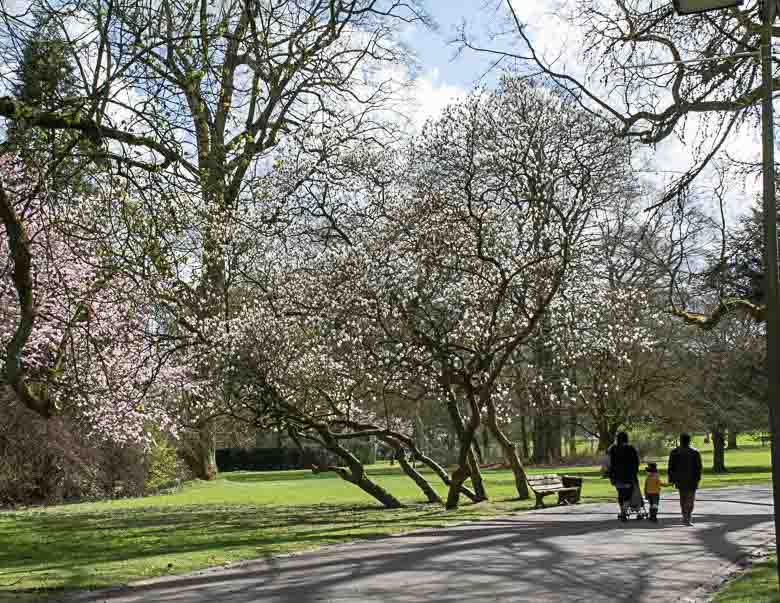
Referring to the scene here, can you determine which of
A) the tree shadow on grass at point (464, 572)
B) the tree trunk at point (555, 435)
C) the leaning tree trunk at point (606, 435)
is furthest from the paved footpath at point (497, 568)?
the tree trunk at point (555, 435)

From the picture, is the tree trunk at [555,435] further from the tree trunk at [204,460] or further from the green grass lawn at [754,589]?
the green grass lawn at [754,589]

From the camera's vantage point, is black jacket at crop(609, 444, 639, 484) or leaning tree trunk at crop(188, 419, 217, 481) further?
leaning tree trunk at crop(188, 419, 217, 481)

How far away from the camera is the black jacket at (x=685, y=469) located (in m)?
16.4

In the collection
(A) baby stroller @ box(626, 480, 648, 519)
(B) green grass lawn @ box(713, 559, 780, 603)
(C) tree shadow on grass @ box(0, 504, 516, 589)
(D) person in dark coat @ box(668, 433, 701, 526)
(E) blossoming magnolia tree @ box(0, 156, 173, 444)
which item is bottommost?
(B) green grass lawn @ box(713, 559, 780, 603)

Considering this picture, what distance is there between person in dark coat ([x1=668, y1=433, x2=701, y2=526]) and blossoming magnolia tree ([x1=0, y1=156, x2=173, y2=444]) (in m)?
9.50

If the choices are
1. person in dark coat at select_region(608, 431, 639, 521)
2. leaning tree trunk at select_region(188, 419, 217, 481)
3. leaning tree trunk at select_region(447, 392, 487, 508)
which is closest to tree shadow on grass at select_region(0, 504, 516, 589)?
leaning tree trunk at select_region(447, 392, 487, 508)

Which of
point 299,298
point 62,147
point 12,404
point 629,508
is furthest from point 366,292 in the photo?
point 62,147

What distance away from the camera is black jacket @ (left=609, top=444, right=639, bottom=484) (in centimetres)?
1697

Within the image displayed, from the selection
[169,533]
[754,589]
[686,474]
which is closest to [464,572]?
[754,589]

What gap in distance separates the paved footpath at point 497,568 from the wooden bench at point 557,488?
16.5 ft

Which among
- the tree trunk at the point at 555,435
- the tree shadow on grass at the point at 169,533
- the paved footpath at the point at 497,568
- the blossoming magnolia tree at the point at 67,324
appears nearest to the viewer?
the paved footpath at the point at 497,568

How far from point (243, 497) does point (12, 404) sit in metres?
8.83

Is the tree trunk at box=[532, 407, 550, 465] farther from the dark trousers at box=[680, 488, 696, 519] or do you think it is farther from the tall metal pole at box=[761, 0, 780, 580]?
the tall metal pole at box=[761, 0, 780, 580]

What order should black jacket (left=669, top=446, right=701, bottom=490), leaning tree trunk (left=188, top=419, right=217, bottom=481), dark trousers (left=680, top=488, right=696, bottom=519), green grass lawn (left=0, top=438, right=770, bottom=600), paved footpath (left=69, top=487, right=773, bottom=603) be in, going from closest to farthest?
paved footpath (left=69, top=487, right=773, bottom=603), green grass lawn (left=0, top=438, right=770, bottom=600), dark trousers (left=680, top=488, right=696, bottom=519), black jacket (left=669, top=446, right=701, bottom=490), leaning tree trunk (left=188, top=419, right=217, bottom=481)
